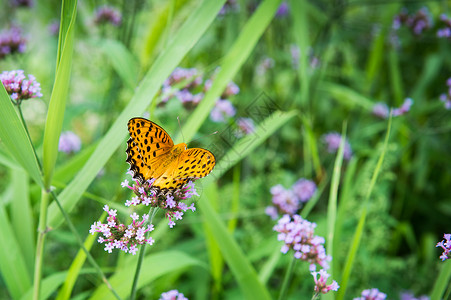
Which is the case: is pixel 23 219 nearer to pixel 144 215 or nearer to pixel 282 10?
pixel 144 215

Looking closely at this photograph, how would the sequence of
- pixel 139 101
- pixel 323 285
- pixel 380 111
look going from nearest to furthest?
pixel 323 285
pixel 139 101
pixel 380 111

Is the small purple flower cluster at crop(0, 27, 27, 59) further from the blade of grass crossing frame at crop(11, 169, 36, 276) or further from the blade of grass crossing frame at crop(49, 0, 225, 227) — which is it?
the blade of grass crossing frame at crop(49, 0, 225, 227)

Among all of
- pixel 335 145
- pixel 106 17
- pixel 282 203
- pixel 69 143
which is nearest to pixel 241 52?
pixel 282 203

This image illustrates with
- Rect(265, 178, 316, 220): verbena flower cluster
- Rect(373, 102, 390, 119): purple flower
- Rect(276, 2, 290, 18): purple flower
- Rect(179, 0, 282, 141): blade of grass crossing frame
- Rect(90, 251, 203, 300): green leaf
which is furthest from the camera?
Rect(276, 2, 290, 18): purple flower

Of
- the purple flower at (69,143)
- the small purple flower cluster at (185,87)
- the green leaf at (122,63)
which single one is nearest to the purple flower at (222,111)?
the small purple flower cluster at (185,87)

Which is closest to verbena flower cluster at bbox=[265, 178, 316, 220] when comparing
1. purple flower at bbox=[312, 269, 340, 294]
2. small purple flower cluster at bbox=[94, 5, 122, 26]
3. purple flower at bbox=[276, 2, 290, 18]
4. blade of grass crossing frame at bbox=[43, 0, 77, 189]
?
purple flower at bbox=[312, 269, 340, 294]

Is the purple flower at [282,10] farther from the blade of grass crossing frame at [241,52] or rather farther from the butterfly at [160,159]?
the butterfly at [160,159]
